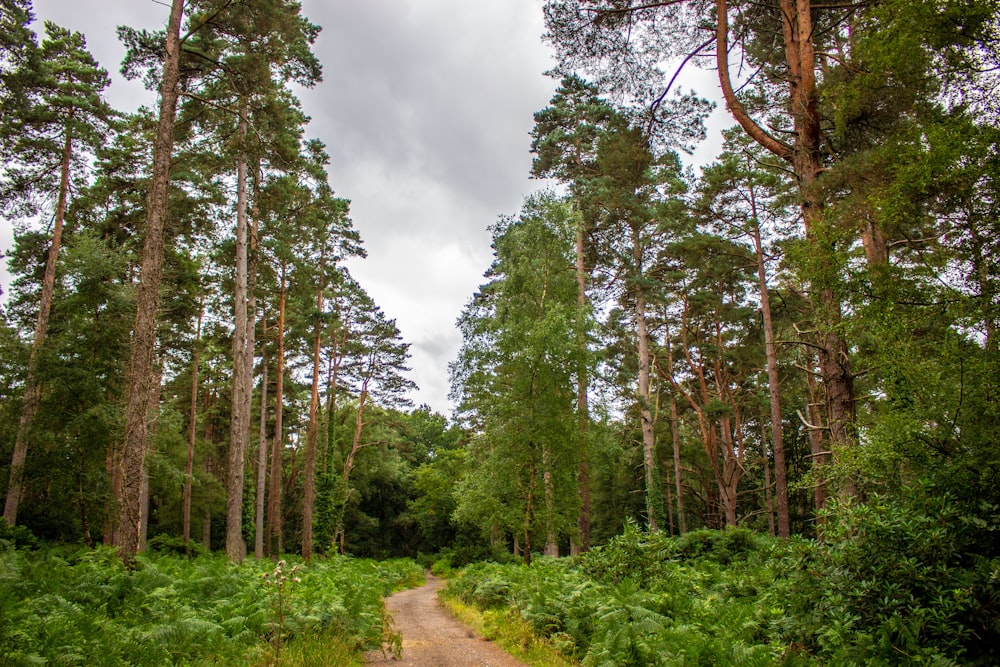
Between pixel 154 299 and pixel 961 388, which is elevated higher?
pixel 154 299

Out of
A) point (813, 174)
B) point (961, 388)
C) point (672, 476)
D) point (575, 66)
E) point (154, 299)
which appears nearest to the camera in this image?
point (961, 388)

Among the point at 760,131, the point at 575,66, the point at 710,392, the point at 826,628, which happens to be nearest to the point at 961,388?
the point at 826,628

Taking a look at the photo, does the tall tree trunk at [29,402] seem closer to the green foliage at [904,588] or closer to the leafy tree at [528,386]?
the leafy tree at [528,386]

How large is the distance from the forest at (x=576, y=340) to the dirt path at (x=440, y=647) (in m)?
0.65

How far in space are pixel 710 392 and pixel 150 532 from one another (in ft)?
89.4

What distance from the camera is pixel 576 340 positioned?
47.4 feet

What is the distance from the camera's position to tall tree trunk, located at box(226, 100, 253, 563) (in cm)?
1447

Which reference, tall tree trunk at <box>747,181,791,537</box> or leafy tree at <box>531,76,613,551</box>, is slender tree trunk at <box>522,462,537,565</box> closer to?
leafy tree at <box>531,76,613,551</box>

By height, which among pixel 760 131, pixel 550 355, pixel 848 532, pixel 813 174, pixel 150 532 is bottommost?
pixel 150 532

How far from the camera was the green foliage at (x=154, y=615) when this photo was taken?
4.14m

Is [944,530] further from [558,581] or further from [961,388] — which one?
[558,581]

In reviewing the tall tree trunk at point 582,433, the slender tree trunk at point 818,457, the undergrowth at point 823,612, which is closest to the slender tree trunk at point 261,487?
the tall tree trunk at point 582,433

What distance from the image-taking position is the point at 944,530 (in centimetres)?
396

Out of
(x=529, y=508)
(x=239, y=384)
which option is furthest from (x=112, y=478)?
(x=529, y=508)
